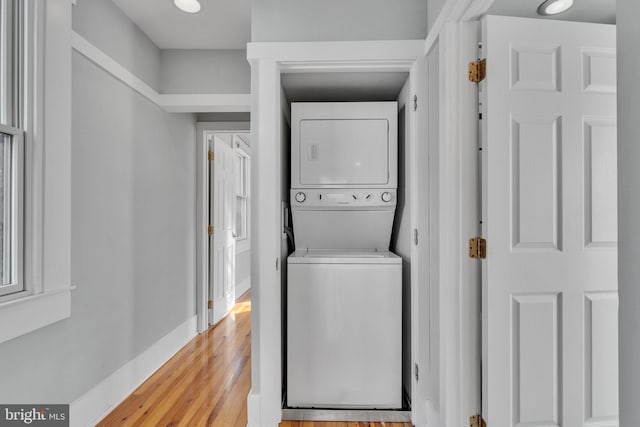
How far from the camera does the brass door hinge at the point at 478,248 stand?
1438 mm

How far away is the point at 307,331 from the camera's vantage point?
205cm

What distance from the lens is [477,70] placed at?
147 centimetres

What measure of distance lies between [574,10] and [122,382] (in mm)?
3104

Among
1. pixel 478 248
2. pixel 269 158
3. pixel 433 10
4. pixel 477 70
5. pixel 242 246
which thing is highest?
pixel 433 10

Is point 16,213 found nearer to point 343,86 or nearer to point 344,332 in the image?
point 344,332

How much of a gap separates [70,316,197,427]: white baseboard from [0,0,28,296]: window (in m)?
0.83

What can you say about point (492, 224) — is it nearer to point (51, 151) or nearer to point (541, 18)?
point (541, 18)

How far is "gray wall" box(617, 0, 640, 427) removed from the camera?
2.08 ft

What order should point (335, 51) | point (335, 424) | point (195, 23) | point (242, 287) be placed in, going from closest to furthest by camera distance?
1. point (335, 51)
2. point (335, 424)
3. point (195, 23)
4. point (242, 287)

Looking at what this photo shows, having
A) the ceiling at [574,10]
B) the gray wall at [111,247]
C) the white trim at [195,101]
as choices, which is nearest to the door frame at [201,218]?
the gray wall at [111,247]

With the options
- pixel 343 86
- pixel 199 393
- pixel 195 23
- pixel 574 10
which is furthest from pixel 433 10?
pixel 199 393

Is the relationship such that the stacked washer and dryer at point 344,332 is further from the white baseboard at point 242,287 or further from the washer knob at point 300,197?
the white baseboard at point 242,287

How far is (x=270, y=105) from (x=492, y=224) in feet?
4.05

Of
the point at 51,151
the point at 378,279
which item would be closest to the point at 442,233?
the point at 378,279
